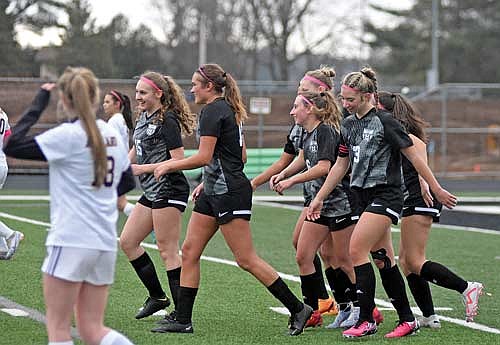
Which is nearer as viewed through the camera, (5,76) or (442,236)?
(442,236)

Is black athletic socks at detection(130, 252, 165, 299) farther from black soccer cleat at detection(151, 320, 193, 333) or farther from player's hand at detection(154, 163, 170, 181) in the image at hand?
player's hand at detection(154, 163, 170, 181)

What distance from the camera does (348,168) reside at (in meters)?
8.19

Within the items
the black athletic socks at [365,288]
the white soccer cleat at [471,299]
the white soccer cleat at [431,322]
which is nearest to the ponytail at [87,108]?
the black athletic socks at [365,288]

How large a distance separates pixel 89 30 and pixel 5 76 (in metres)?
6.18

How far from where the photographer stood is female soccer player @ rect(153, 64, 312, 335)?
25.4 feet

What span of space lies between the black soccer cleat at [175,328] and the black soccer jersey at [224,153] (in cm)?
102

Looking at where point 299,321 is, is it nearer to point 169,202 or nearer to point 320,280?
point 320,280

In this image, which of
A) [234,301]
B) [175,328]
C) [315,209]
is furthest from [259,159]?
[175,328]

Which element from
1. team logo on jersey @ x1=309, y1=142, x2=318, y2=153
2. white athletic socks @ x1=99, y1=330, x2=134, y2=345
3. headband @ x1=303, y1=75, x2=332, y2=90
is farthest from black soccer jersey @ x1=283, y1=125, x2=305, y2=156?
white athletic socks @ x1=99, y1=330, x2=134, y2=345

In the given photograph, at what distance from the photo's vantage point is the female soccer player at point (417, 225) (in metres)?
8.39

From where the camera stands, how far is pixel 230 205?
305 inches

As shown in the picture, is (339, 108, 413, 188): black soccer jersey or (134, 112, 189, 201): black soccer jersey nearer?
(339, 108, 413, 188): black soccer jersey

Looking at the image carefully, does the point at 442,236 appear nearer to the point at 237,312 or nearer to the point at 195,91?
the point at 237,312

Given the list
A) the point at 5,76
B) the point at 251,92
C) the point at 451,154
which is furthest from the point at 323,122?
the point at 451,154
